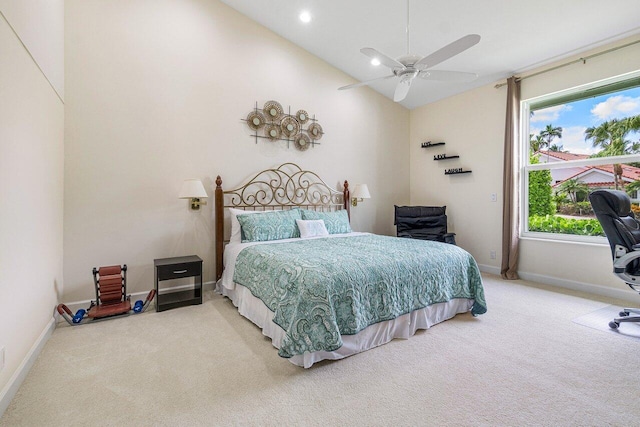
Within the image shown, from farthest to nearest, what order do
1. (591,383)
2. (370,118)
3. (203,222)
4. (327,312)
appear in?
(370,118)
(203,222)
(327,312)
(591,383)

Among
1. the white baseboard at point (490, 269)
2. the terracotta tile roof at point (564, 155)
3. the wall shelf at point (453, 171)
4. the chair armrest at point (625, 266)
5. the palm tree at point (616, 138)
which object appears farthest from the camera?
the wall shelf at point (453, 171)

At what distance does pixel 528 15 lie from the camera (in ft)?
10.5

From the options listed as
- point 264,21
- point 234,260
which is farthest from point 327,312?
point 264,21

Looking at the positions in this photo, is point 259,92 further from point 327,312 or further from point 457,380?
point 457,380

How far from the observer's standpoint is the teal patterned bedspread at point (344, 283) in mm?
1991

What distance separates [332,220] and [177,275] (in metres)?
2.06

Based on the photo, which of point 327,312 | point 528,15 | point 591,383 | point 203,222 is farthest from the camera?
point 203,222

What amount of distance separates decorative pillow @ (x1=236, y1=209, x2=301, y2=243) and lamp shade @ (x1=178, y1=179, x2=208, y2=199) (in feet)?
1.74

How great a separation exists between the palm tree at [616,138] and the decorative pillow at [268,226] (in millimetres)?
3946

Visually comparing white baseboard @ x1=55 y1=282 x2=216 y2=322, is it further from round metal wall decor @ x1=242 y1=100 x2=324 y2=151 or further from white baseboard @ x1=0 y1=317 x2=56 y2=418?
round metal wall decor @ x1=242 y1=100 x2=324 y2=151

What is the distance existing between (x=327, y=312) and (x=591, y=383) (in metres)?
1.71

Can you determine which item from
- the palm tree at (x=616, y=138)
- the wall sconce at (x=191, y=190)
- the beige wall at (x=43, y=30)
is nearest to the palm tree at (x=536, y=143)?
the palm tree at (x=616, y=138)

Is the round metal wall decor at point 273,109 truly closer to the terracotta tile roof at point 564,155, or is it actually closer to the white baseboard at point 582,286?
the terracotta tile roof at point 564,155

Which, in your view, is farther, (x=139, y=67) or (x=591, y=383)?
(x=139, y=67)
